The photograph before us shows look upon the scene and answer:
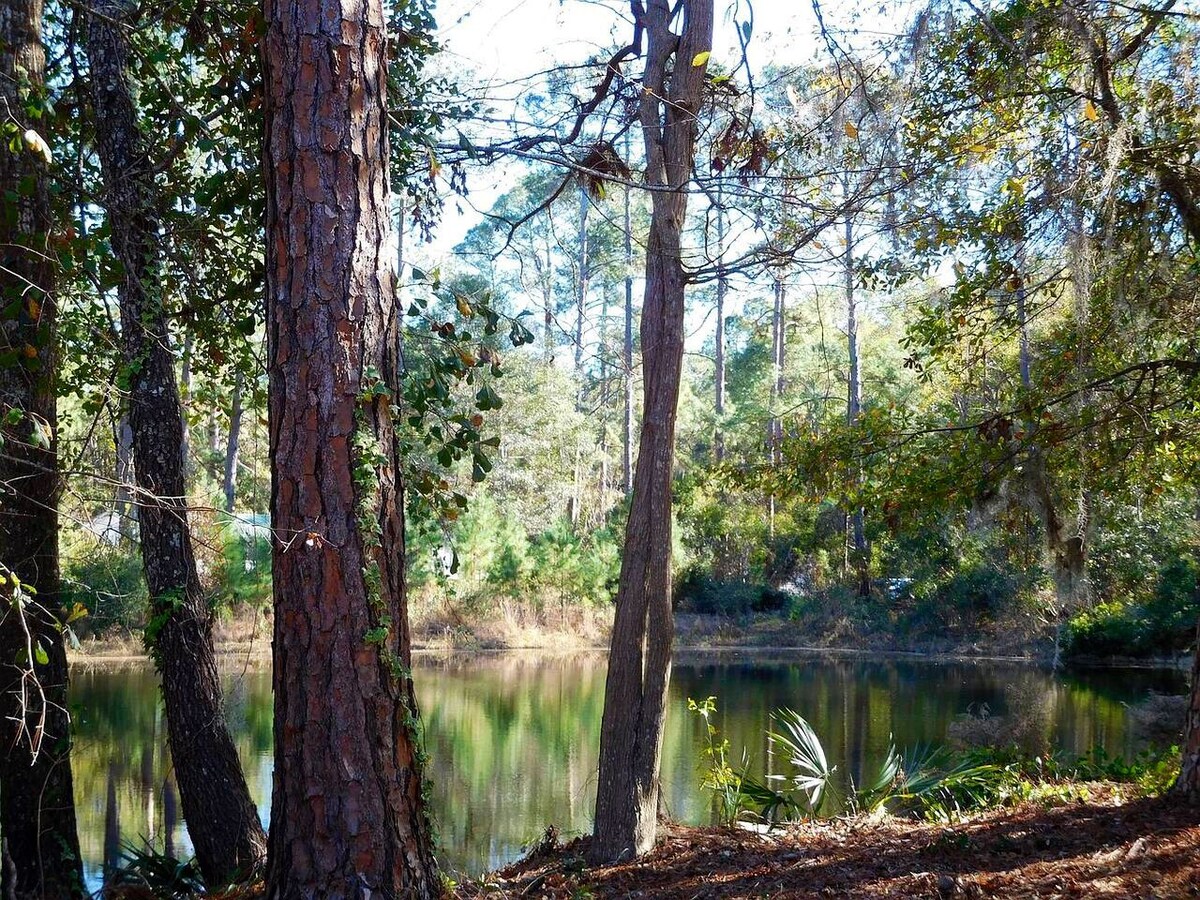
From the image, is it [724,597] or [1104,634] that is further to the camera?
[724,597]

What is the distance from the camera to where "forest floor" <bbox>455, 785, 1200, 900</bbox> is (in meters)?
4.08

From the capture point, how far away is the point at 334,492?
302cm

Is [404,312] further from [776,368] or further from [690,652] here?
[776,368]

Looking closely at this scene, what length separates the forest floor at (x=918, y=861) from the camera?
408 cm

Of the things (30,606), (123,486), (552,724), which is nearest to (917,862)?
(123,486)

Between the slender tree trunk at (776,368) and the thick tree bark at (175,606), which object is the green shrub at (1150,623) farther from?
the thick tree bark at (175,606)

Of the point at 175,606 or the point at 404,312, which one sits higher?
the point at 404,312

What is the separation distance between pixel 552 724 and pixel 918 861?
32.8 ft

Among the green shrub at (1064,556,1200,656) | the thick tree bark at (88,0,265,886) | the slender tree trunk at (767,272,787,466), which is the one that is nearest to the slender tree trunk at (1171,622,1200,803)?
the thick tree bark at (88,0,265,886)

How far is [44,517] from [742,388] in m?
29.5

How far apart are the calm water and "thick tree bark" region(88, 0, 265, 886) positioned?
1.22m

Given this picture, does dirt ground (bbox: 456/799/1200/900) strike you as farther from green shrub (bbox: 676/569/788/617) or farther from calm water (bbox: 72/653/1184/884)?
green shrub (bbox: 676/569/788/617)

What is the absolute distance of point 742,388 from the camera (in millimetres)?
33375

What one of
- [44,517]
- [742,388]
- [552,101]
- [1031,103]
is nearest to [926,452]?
[1031,103]
